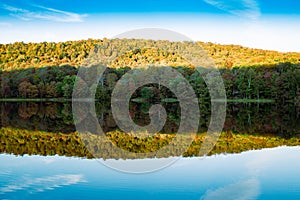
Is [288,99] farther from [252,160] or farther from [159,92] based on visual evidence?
[252,160]

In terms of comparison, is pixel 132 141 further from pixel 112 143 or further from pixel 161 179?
pixel 161 179

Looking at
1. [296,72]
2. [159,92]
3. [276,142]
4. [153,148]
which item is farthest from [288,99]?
[153,148]

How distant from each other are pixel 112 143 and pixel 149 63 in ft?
135

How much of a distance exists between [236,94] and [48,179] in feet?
147

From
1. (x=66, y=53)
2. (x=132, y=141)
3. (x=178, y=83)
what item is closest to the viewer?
(x=132, y=141)

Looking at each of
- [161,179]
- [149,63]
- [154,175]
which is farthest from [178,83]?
[161,179]

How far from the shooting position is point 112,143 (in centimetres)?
1489

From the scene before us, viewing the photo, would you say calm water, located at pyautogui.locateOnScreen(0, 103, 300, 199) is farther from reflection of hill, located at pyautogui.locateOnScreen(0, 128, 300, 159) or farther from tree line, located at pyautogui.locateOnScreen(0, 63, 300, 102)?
tree line, located at pyautogui.locateOnScreen(0, 63, 300, 102)

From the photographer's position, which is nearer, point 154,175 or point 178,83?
point 154,175

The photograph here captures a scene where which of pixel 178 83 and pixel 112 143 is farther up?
pixel 178 83

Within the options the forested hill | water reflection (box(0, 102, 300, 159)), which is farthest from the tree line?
water reflection (box(0, 102, 300, 159))

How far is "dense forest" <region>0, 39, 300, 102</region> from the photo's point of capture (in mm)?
49156

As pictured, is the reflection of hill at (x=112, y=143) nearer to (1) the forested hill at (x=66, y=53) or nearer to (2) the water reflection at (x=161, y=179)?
(2) the water reflection at (x=161, y=179)

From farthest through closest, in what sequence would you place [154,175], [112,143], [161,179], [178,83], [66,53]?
[66,53]
[178,83]
[112,143]
[154,175]
[161,179]
